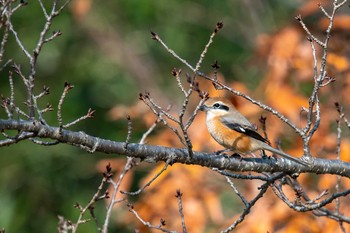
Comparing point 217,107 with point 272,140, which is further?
point 272,140

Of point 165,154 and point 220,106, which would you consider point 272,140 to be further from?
point 165,154

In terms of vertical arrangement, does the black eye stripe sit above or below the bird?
above

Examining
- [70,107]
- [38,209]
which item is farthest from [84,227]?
[70,107]

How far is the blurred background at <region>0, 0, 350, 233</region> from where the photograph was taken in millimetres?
5391

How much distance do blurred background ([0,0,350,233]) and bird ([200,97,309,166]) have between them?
72 cm

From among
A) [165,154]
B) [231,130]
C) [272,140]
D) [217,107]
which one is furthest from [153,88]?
[165,154]

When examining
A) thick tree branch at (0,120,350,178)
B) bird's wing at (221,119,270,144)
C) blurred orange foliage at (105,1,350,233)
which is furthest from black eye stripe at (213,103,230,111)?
thick tree branch at (0,120,350,178)

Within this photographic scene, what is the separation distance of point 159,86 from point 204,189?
4.02 metres

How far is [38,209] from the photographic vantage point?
328 inches

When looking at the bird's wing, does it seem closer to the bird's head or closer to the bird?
the bird

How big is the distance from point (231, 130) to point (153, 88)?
4.74 metres

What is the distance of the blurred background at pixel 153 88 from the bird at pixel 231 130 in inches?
28.3

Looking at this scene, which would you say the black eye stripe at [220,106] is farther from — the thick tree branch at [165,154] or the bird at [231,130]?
the thick tree branch at [165,154]

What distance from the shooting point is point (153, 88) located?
8984mm
